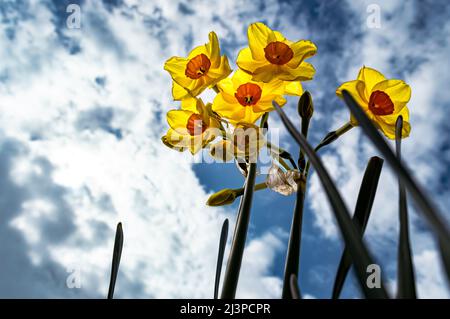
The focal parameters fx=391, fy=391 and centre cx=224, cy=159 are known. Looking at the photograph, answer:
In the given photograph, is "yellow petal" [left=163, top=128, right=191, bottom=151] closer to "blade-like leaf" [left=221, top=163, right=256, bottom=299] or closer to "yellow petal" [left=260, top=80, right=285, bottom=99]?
"yellow petal" [left=260, top=80, right=285, bottom=99]

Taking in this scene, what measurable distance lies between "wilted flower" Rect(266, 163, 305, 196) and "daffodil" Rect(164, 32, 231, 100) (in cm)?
22

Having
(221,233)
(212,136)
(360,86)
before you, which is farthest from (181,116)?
(360,86)

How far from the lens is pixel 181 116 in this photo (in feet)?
2.64

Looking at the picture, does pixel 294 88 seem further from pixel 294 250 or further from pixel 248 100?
pixel 294 250

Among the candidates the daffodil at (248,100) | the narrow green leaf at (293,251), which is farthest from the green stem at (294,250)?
the daffodil at (248,100)

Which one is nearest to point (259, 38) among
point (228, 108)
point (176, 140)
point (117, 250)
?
point (228, 108)

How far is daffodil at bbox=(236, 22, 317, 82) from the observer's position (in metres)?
0.75

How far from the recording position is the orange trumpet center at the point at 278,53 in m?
0.76

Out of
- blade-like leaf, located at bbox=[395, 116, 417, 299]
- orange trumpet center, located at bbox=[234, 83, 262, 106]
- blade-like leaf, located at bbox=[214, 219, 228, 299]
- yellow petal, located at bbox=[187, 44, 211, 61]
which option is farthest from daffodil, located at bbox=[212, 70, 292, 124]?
blade-like leaf, located at bbox=[395, 116, 417, 299]

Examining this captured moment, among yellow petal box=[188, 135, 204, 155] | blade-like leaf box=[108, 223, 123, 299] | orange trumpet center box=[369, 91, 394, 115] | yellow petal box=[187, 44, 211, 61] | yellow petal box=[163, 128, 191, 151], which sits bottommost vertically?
blade-like leaf box=[108, 223, 123, 299]

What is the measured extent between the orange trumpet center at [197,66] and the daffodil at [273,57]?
0.23ft
